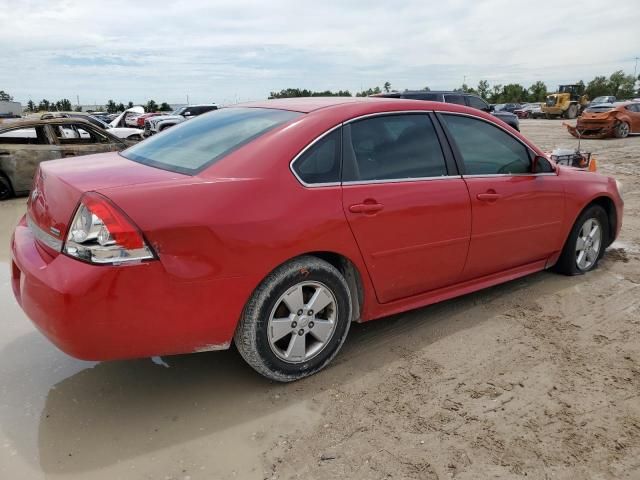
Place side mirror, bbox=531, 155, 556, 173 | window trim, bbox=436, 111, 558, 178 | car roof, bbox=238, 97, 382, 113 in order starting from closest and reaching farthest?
car roof, bbox=238, 97, 382, 113 < window trim, bbox=436, 111, 558, 178 < side mirror, bbox=531, 155, 556, 173

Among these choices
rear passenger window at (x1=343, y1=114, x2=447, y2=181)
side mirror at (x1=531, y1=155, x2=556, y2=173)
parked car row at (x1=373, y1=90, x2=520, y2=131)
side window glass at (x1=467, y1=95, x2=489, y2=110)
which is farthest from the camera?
side window glass at (x1=467, y1=95, x2=489, y2=110)

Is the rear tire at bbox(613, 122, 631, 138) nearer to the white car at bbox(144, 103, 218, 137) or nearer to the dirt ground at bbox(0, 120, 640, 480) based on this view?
the white car at bbox(144, 103, 218, 137)

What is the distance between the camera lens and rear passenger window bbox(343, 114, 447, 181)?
10.1 ft

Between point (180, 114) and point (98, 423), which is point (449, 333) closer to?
point (98, 423)

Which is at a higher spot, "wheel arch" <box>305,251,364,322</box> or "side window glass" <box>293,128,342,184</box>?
"side window glass" <box>293,128,342,184</box>

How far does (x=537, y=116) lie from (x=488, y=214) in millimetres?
48195

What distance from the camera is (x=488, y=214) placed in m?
3.65

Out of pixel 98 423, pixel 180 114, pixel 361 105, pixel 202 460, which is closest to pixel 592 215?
pixel 361 105

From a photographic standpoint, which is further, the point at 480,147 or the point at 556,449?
the point at 480,147

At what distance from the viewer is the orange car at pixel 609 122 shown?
19281 mm

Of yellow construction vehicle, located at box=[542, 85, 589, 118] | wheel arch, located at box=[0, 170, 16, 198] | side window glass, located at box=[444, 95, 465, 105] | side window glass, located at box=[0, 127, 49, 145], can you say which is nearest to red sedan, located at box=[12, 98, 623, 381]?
wheel arch, located at box=[0, 170, 16, 198]

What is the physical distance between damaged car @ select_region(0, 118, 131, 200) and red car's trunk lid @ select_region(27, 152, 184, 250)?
6498mm

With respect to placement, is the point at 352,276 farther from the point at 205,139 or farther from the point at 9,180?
the point at 9,180

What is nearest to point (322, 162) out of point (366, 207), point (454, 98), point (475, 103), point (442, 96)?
point (366, 207)
